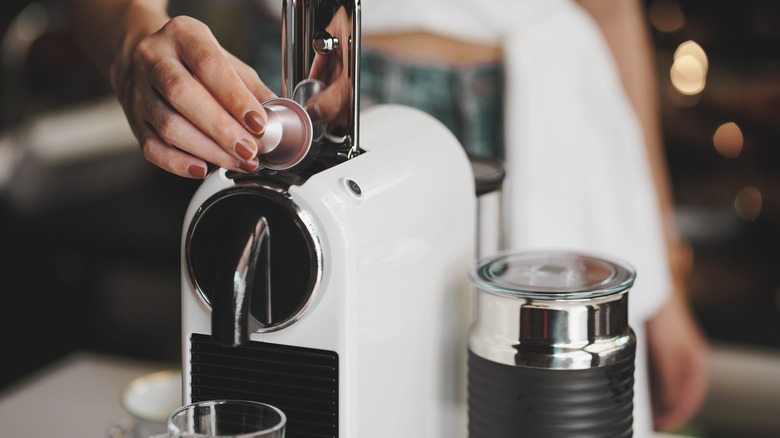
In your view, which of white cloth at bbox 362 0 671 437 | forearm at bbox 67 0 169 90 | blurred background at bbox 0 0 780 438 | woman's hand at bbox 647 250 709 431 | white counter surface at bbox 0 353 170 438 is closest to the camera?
forearm at bbox 67 0 169 90

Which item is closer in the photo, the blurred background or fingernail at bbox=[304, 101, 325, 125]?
fingernail at bbox=[304, 101, 325, 125]

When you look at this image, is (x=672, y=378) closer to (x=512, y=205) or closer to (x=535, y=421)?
(x=512, y=205)

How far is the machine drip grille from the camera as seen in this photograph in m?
0.46

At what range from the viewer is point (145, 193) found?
7.75 feet

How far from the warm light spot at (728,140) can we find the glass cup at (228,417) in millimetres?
2006

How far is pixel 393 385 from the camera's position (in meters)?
0.51

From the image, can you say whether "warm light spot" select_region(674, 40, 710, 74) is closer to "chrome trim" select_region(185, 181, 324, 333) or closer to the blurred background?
the blurred background

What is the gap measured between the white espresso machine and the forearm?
0.39ft

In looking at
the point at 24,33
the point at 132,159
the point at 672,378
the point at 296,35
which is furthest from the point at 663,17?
the point at 296,35

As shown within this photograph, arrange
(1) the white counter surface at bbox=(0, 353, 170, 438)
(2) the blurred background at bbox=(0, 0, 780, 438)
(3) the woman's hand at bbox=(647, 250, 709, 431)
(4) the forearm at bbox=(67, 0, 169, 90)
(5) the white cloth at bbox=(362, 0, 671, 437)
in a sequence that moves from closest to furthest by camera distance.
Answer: (4) the forearm at bbox=(67, 0, 169, 90) → (1) the white counter surface at bbox=(0, 353, 170, 438) → (5) the white cloth at bbox=(362, 0, 671, 437) → (3) the woman's hand at bbox=(647, 250, 709, 431) → (2) the blurred background at bbox=(0, 0, 780, 438)

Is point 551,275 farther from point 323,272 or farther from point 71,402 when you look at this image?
point 71,402

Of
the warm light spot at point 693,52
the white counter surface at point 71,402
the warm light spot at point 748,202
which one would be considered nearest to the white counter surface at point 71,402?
the white counter surface at point 71,402

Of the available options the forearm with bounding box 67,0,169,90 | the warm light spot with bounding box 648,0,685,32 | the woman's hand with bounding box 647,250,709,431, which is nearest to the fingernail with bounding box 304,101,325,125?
the forearm with bounding box 67,0,169,90

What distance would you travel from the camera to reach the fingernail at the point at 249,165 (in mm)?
451
